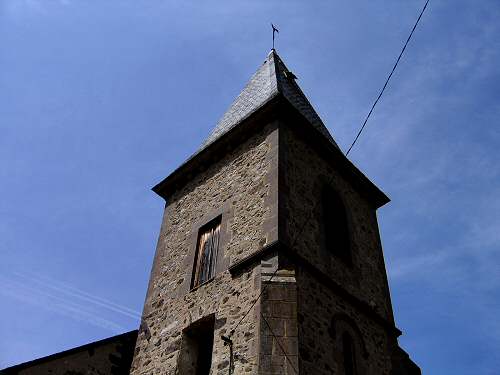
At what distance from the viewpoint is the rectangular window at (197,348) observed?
29.4 feet

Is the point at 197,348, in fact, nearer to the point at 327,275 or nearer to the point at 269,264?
the point at 269,264

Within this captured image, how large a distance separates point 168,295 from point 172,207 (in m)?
2.91

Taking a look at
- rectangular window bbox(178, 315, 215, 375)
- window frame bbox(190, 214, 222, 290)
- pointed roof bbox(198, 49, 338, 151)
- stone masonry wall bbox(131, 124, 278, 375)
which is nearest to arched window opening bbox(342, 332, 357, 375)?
stone masonry wall bbox(131, 124, 278, 375)

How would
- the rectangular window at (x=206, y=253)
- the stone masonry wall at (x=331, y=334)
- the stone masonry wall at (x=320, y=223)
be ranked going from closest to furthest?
the stone masonry wall at (x=331, y=334) → the stone masonry wall at (x=320, y=223) → the rectangular window at (x=206, y=253)

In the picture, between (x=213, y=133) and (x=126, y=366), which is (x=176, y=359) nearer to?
(x=126, y=366)

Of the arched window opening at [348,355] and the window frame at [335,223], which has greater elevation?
the window frame at [335,223]

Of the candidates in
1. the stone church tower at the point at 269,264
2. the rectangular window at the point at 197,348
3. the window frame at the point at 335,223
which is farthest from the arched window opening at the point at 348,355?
the rectangular window at the point at 197,348

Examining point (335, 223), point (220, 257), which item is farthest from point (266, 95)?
point (220, 257)

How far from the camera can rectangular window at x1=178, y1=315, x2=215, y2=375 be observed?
897cm

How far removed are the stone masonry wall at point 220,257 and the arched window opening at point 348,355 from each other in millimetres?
2060

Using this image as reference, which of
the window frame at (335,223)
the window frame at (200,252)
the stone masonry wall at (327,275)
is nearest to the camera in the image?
the stone masonry wall at (327,275)

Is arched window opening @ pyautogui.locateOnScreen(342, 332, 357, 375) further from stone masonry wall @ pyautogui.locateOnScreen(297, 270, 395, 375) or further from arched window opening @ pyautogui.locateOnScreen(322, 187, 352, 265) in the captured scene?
arched window opening @ pyautogui.locateOnScreen(322, 187, 352, 265)

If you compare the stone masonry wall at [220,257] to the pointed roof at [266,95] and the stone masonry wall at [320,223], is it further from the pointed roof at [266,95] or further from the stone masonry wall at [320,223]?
the pointed roof at [266,95]

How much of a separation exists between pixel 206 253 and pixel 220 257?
2.47ft
